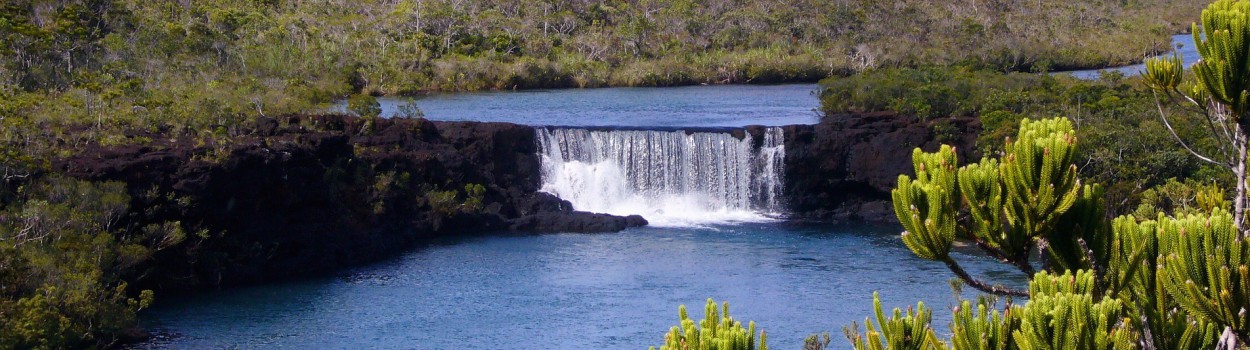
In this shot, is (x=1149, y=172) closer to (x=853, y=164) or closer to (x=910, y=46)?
(x=853, y=164)

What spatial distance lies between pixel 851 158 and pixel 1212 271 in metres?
25.0

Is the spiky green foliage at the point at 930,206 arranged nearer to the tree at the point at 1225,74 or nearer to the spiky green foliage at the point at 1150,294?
the spiky green foliage at the point at 1150,294

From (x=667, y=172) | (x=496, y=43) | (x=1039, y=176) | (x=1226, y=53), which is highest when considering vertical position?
(x=496, y=43)

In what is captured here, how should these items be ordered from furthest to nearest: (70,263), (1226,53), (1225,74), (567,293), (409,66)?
1. (409,66)
2. (567,293)
3. (70,263)
4. (1225,74)
5. (1226,53)

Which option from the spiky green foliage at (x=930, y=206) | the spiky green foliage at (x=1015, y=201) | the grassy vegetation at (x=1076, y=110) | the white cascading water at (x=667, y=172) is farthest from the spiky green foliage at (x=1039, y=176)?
the white cascading water at (x=667, y=172)

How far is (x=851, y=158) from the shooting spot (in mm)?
31078

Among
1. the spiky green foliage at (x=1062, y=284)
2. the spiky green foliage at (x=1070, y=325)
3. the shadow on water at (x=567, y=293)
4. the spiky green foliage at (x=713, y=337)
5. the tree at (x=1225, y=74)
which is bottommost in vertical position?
the shadow on water at (x=567, y=293)

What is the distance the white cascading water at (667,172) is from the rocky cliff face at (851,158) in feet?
1.52

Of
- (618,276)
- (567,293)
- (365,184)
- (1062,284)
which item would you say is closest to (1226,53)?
(1062,284)

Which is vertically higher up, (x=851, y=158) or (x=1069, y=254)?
(x=1069, y=254)

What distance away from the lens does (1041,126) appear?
669 centimetres

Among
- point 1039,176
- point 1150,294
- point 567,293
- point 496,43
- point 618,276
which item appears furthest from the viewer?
point 496,43

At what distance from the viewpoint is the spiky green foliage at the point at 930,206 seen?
657 cm

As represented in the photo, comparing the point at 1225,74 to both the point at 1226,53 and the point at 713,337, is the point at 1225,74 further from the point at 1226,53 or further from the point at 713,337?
the point at 713,337
